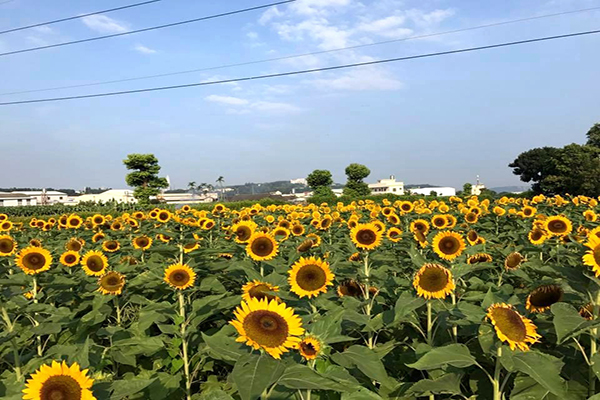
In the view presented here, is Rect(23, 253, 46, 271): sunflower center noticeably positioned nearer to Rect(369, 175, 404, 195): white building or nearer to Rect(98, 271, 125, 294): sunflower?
Rect(98, 271, 125, 294): sunflower

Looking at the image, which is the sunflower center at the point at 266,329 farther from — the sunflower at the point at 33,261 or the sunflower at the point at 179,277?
the sunflower at the point at 33,261

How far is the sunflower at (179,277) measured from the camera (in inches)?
127

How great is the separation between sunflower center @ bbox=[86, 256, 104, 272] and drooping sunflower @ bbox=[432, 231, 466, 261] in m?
3.39

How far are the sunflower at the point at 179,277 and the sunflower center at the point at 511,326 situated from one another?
231 cm

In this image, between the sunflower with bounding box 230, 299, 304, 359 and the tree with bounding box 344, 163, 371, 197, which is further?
the tree with bounding box 344, 163, 371, 197

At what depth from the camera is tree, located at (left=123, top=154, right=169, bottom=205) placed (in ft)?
133

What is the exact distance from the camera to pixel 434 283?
2.45 meters

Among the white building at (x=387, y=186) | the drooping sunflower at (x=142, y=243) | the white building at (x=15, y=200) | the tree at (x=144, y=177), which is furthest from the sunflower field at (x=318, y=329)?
the white building at (x=387, y=186)

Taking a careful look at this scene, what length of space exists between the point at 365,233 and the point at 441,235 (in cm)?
69

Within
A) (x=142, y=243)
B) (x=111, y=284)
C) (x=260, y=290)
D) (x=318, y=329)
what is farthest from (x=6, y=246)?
(x=318, y=329)

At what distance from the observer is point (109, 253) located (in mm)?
5496

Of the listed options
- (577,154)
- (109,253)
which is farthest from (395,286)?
(577,154)

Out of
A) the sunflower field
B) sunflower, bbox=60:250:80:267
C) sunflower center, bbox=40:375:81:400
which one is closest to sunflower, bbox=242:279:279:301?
the sunflower field

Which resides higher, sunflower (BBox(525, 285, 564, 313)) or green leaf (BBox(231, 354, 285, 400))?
green leaf (BBox(231, 354, 285, 400))
